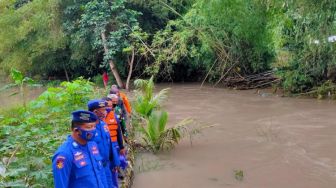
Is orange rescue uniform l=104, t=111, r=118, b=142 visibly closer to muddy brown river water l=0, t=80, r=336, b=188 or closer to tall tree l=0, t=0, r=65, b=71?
muddy brown river water l=0, t=80, r=336, b=188

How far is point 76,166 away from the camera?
157 inches

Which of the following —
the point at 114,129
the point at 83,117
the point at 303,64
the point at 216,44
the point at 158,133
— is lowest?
the point at 158,133

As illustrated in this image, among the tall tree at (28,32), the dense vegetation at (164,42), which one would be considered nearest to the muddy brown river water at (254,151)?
the dense vegetation at (164,42)

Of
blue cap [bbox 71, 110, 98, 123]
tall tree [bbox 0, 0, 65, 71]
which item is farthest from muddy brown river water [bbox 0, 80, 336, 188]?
tall tree [bbox 0, 0, 65, 71]

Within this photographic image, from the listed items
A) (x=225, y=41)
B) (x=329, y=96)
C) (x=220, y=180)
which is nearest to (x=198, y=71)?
(x=225, y=41)

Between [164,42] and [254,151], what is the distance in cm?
1165

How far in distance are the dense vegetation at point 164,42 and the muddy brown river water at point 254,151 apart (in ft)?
8.30

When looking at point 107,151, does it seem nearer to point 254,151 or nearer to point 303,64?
point 254,151

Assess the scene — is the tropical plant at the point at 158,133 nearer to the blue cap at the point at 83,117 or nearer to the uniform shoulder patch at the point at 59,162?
the blue cap at the point at 83,117

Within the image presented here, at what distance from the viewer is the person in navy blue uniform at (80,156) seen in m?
3.90

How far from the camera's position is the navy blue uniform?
152 inches

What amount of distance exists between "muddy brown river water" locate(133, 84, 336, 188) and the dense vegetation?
2.53m

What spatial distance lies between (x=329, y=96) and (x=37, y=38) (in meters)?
16.7

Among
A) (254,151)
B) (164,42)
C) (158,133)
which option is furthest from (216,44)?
(158,133)
